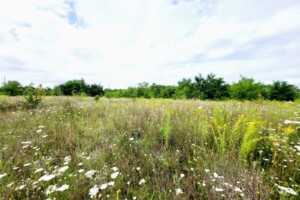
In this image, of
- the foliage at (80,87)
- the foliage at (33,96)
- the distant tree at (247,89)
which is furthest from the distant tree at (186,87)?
the foliage at (33,96)

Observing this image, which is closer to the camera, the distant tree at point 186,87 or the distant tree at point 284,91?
the distant tree at point 284,91

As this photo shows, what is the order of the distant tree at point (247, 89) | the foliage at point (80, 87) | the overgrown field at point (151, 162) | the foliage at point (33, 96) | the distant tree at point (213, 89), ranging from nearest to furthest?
the overgrown field at point (151, 162) → the foliage at point (33, 96) → the distant tree at point (247, 89) → the distant tree at point (213, 89) → the foliage at point (80, 87)

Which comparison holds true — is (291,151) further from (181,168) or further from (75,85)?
(75,85)

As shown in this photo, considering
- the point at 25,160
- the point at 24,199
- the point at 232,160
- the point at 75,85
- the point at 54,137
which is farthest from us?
the point at 75,85

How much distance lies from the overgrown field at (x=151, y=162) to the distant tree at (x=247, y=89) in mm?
21528

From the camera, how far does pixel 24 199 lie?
1.62 m

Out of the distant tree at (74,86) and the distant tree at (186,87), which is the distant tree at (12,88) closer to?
the distant tree at (74,86)

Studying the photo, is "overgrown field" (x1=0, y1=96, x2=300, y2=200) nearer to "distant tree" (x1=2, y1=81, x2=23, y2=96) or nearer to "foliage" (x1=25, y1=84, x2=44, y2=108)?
"foliage" (x1=25, y1=84, x2=44, y2=108)

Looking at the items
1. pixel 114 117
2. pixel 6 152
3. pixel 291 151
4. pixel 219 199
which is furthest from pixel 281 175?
pixel 6 152

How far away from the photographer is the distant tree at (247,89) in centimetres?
2173

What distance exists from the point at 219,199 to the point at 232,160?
27.0 inches

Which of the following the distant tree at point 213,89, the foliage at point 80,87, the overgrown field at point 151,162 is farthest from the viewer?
the foliage at point 80,87

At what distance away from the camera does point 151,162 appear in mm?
2053

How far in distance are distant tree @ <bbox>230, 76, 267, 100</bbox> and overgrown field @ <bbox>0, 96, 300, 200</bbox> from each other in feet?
70.6
